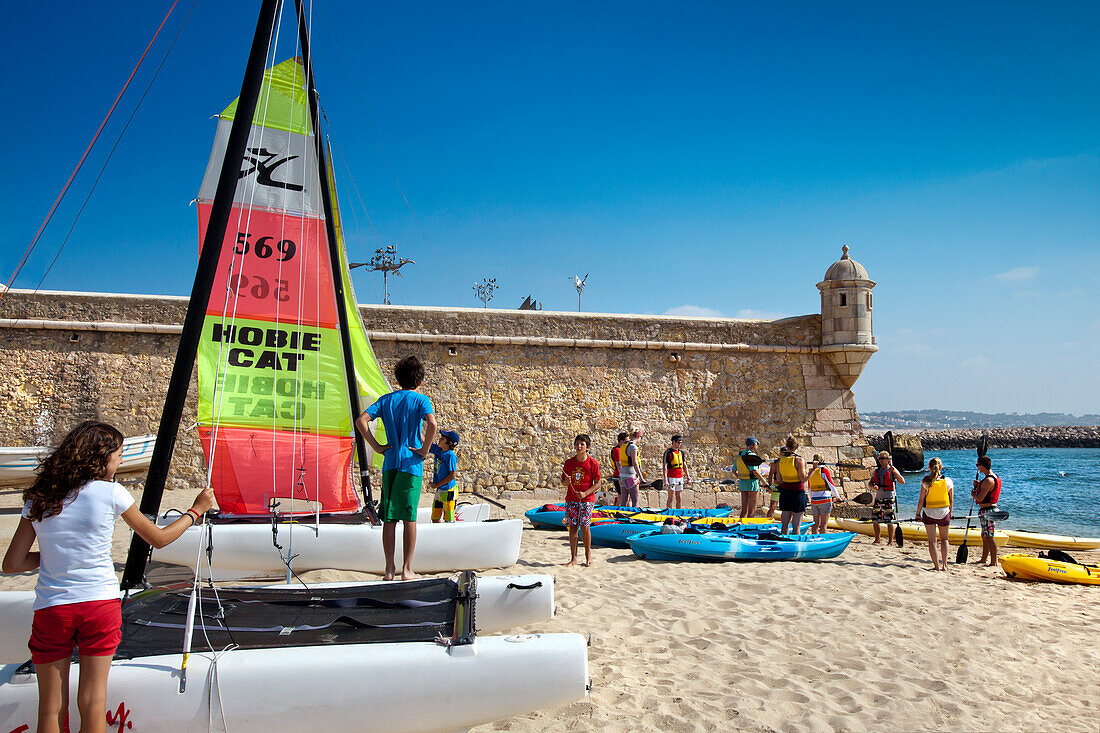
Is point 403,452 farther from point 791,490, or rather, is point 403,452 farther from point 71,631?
point 791,490

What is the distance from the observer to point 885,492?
911 centimetres

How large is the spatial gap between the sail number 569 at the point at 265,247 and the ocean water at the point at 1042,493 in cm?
1180

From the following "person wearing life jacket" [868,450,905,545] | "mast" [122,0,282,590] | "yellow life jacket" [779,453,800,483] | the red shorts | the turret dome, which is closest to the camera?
the red shorts

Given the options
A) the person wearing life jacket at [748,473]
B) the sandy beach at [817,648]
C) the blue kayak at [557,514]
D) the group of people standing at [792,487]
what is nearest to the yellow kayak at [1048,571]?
the sandy beach at [817,648]

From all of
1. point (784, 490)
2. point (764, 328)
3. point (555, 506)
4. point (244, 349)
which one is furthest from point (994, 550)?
point (244, 349)

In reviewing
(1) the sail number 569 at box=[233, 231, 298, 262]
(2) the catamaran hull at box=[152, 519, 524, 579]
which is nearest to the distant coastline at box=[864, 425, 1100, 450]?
(2) the catamaran hull at box=[152, 519, 524, 579]

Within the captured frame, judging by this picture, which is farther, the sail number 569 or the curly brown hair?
the sail number 569

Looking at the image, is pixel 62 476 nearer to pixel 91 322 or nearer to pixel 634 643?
pixel 634 643

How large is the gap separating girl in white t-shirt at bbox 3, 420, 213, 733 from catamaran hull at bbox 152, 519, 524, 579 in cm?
297

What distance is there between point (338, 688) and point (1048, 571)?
23.2ft

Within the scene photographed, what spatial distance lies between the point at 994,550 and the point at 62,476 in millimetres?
8618

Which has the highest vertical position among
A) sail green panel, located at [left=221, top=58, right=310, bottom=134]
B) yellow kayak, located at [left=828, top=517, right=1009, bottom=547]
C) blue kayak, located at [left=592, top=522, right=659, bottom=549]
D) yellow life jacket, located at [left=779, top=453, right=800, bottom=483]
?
sail green panel, located at [left=221, top=58, right=310, bottom=134]

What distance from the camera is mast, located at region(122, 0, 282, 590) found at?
12.9ft

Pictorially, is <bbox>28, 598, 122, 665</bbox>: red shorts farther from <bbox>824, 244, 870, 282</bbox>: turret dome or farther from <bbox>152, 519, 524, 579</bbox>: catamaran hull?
<bbox>824, 244, 870, 282</bbox>: turret dome
